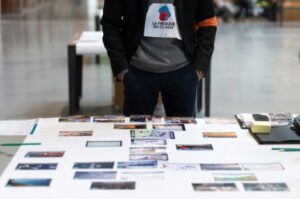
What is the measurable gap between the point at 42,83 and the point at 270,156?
15.5 ft

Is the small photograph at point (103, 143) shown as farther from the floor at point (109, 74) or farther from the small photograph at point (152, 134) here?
the floor at point (109, 74)

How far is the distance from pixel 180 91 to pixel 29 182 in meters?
1.14

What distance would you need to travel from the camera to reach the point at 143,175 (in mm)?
1635

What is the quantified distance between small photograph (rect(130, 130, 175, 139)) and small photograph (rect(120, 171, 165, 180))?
363mm

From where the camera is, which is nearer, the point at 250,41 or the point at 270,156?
the point at 270,156

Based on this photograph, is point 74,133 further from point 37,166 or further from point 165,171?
point 165,171

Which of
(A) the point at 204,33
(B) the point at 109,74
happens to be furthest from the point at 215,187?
(B) the point at 109,74

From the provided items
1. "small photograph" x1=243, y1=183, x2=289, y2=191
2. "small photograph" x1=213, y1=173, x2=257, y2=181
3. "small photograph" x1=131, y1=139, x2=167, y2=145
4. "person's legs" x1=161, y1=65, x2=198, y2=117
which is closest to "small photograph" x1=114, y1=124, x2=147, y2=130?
"small photograph" x1=131, y1=139, x2=167, y2=145

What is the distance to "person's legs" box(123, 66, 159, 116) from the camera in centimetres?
255

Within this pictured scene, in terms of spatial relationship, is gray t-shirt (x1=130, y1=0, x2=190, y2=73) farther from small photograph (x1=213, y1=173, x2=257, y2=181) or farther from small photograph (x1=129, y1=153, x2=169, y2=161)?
small photograph (x1=213, y1=173, x2=257, y2=181)

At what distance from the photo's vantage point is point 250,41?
9727mm

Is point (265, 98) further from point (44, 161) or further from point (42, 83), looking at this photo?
point (44, 161)

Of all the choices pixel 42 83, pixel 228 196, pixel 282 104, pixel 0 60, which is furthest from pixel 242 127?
pixel 0 60

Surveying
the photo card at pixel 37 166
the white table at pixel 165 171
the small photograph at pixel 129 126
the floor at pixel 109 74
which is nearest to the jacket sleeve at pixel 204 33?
the white table at pixel 165 171
